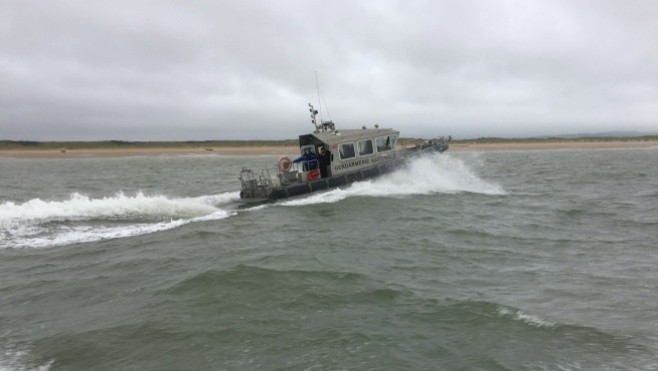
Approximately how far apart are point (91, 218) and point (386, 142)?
456 inches

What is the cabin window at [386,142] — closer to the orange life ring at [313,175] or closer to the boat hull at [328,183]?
the boat hull at [328,183]

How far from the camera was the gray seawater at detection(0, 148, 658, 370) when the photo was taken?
17.5 feet

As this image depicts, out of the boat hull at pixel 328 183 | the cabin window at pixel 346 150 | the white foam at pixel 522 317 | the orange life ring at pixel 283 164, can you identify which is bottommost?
the white foam at pixel 522 317

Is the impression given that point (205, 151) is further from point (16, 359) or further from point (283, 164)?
point (16, 359)

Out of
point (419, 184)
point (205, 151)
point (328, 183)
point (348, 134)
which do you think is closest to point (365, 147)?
point (348, 134)

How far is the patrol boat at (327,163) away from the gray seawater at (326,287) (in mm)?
2097

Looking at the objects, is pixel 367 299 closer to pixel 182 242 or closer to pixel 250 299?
pixel 250 299

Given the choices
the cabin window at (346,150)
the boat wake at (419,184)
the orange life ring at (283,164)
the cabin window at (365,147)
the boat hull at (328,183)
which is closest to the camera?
the boat hull at (328,183)

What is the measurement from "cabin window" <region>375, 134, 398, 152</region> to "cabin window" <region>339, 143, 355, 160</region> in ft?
4.43

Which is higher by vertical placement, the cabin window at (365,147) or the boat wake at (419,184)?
the cabin window at (365,147)

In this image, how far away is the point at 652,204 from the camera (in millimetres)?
15836

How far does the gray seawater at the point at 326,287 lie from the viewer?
5.34 m

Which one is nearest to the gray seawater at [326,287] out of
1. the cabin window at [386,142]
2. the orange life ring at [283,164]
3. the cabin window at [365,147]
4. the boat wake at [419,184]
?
the boat wake at [419,184]

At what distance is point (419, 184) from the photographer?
1980cm
